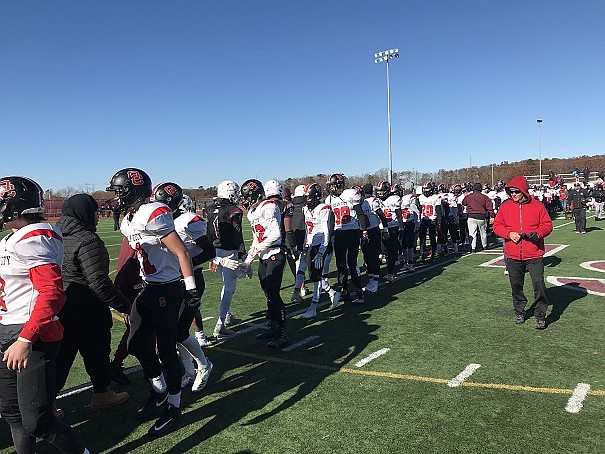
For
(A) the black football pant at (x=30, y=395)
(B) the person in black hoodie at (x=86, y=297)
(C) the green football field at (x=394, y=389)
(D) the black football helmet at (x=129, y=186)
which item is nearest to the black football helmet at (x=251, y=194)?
(C) the green football field at (x=394, y=389)

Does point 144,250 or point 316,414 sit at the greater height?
point 144,250

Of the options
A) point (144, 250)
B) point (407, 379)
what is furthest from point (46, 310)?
point (407, 379)

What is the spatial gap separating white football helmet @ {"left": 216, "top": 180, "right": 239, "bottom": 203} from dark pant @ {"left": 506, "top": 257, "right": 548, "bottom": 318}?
4.12m

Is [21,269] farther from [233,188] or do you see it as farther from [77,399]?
[233,188]

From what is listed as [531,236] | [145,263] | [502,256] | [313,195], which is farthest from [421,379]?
[502,256]

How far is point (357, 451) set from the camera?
11.8 ft

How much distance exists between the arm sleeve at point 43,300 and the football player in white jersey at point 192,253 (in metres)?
1.79

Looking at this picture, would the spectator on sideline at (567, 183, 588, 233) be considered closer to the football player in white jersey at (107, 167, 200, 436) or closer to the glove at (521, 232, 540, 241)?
the glove at (521, 232, 540, 241)

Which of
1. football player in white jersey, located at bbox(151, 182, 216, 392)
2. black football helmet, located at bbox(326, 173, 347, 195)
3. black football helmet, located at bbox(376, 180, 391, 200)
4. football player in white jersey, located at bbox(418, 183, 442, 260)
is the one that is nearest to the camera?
football player in white jersey, located at bbox(151, 182, 216, 392)

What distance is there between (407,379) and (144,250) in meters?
2.98

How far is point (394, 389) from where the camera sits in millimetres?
4676

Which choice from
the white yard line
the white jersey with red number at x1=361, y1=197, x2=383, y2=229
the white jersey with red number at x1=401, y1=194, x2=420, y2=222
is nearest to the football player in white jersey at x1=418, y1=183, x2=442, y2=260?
the white jersey with red number at x1=401, y1=194, x2=420, y2=222

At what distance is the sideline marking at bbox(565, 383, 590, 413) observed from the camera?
162 inches

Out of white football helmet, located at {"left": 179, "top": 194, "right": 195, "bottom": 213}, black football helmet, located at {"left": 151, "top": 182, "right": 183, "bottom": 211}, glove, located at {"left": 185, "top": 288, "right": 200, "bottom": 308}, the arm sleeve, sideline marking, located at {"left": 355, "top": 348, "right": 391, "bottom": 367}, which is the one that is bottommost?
sideline marking, located at {"left": 355, "top": 348, "right": 391, "bottom": 367}
